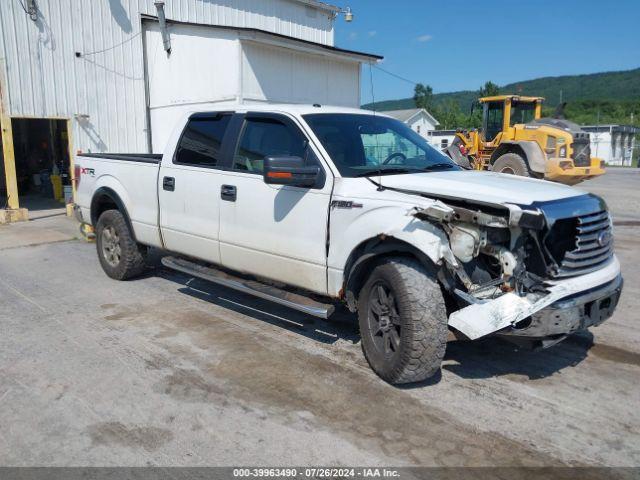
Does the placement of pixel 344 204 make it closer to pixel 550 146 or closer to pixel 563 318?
pixel 563 318

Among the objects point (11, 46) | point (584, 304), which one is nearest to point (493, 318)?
point (584, 304)

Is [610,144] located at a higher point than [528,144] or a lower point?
higher

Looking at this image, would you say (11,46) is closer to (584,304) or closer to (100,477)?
(100,477)

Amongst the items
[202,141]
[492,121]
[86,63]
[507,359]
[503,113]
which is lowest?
[507,359]

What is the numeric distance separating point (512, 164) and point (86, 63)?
12175 mm

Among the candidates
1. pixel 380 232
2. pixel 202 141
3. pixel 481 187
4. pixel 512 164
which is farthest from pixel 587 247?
pixel 512 164

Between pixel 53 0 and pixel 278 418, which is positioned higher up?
pixel 53 0

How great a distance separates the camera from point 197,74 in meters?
13.7

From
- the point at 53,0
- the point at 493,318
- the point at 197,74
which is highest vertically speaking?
the point at 53,0

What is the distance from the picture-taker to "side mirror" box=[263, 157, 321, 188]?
4.31 m

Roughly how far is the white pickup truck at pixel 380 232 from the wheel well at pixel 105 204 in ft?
2.40

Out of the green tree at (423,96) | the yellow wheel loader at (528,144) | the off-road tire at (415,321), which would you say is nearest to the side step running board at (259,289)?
the off-road tire at (415,321)

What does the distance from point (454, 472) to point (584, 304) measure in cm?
155

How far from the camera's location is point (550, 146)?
15883 millimetres
